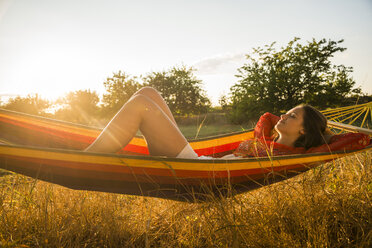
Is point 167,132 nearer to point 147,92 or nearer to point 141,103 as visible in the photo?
point 141,103

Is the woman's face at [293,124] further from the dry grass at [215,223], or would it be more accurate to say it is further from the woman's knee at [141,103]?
the woman's knee at [141,103]

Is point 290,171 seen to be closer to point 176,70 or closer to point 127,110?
point 127,110

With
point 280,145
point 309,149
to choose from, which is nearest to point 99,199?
point 280,145

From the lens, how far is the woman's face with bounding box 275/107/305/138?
1883 millimetres

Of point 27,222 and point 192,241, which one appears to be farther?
point 27,222

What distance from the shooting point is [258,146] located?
190 cm

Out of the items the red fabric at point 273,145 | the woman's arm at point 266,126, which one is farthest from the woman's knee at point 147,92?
the woman's arm at point 266,126

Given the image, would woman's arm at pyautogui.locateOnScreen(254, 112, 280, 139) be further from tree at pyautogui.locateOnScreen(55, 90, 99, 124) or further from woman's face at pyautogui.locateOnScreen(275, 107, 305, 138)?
tree at pyautogui.locateOnScreen(55, 90, 99, 124)

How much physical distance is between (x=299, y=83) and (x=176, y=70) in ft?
21.8

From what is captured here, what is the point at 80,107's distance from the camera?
10492 mm

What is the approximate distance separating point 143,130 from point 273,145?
118 centimetres

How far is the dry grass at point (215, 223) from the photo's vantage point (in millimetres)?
1086

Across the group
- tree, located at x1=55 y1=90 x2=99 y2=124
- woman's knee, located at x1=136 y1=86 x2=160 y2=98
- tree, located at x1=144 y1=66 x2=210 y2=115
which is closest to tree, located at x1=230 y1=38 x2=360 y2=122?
tree, located at x1=144 y1=66 x2=210 y2=115

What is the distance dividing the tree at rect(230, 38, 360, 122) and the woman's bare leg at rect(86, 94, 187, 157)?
6414mm
